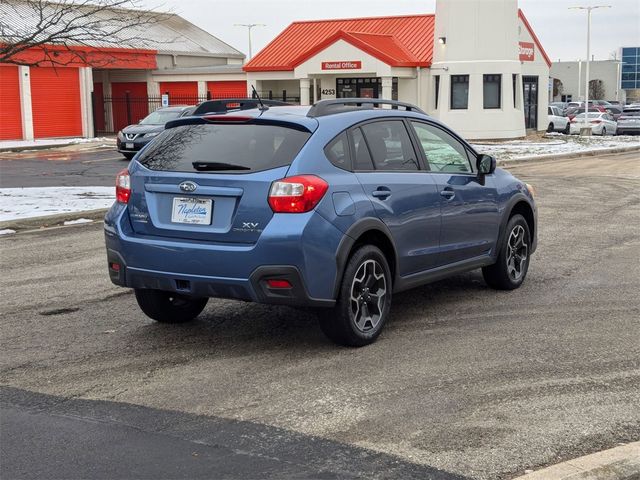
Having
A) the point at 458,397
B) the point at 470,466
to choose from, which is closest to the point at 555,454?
the point at 470,466

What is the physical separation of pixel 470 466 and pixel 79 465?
1.88 meters

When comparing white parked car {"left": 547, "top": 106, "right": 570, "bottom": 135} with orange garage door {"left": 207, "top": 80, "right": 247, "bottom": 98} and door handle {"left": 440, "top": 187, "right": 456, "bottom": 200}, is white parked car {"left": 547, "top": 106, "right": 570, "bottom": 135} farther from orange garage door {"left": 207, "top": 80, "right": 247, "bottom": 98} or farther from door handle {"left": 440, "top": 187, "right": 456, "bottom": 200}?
door handle {"left": 440, "top": 187, "right": 456, "bottom": 200}

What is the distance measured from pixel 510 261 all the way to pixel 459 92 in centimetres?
3339

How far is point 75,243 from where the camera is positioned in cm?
1172

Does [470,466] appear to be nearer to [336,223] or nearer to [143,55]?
[336,223]

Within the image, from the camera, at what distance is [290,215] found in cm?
601

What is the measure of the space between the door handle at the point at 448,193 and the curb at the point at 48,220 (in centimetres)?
783

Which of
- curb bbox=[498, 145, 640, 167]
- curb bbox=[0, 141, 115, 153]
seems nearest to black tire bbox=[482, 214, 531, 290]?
curb bbox=[498, 145, 640, 167]

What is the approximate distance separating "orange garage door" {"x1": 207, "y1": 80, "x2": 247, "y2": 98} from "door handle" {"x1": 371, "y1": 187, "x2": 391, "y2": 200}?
146 ft

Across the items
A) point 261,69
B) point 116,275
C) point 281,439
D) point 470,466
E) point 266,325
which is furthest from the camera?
point 261,69

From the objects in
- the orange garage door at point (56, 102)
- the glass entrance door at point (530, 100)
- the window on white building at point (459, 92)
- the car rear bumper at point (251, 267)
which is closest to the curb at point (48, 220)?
the car rear bumper at point (251, 267)

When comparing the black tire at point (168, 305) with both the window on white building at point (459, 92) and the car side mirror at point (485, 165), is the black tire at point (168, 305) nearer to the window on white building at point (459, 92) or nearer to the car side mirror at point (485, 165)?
the car side mirror at point (485, 165)

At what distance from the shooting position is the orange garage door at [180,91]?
51.2 meters

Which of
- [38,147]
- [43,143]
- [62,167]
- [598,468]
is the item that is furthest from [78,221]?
[43,143]
